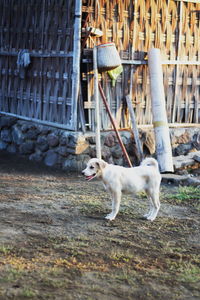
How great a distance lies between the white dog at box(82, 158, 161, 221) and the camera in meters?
7.39

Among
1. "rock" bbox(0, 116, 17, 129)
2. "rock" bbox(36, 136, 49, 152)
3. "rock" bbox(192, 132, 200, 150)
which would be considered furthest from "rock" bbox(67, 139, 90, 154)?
"rock" bbox(192, 132, 200, 150)

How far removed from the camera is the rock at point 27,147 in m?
11.8

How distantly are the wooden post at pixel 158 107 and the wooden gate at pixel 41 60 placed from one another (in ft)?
5.41

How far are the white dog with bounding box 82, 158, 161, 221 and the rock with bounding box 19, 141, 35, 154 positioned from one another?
444 centimetres

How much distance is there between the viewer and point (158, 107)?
11.0 m

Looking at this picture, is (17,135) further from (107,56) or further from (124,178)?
(124,178)

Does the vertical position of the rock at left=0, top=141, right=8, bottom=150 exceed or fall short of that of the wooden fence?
it falls short

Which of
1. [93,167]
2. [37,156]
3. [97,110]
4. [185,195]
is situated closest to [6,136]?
[37,156]

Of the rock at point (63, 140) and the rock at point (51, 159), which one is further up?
the rock at point (63, 140)

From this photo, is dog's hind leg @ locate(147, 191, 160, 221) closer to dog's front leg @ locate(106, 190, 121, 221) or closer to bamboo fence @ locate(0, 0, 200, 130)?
dog's front leg @ locate(106, 190, 121, 221)

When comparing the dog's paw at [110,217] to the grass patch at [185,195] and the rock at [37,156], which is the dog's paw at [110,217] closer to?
the grass patch at [185,195]

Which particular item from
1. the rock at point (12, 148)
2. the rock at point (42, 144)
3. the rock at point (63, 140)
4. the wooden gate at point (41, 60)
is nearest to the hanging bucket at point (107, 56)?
the wooden gate at point (41, 60)

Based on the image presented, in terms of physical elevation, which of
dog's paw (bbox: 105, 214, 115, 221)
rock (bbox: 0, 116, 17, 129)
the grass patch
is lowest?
the grass patch

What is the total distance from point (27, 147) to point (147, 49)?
336cm
